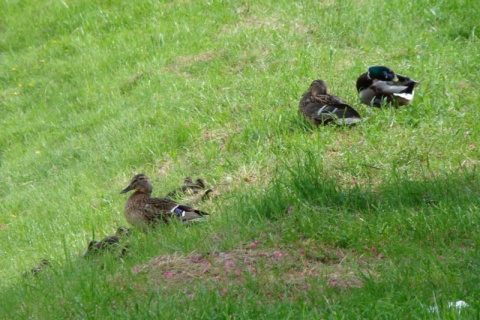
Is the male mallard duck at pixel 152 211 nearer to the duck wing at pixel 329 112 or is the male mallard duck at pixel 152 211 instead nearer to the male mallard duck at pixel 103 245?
the male mallard duck at pixel 103 245

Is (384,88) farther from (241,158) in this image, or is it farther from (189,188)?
(189,188)

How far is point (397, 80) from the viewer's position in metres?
10.7

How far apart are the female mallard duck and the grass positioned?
7.5 inches

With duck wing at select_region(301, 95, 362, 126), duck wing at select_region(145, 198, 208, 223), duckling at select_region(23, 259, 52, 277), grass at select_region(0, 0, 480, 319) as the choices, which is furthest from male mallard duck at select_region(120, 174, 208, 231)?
duck wing at select_region(301, 95, 362, 126)

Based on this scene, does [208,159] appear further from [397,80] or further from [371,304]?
[371,304]

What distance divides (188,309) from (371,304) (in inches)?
50.9

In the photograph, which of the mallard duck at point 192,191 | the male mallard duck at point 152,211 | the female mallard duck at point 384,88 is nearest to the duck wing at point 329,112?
the female mallard duck at point 384,88

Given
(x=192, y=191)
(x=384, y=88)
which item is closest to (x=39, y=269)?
(x=192, y=191)

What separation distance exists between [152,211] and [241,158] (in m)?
1.91

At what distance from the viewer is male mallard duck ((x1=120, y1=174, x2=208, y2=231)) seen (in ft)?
27.6

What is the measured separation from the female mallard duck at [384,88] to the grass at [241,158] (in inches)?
7.5

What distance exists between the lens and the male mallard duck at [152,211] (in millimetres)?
8398

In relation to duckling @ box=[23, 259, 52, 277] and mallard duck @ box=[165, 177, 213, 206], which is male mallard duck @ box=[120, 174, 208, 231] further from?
duckling @ box=[23, 259, 52, 277]

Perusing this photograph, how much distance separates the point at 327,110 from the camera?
34.0 ft
